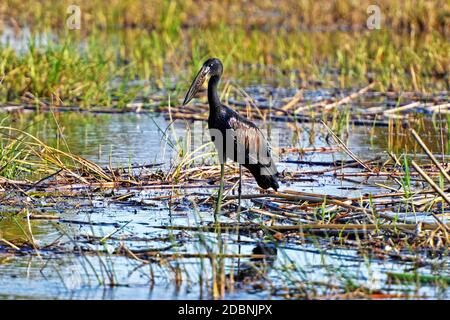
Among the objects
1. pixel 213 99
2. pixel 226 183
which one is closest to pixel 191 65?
pixel 226 183

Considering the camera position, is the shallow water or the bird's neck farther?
the bird's neck

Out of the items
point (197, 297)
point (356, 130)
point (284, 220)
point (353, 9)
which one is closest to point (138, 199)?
point (284, 220)

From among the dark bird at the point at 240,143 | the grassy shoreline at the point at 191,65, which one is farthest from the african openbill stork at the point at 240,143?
the grassy shoreline at the point at 191,65

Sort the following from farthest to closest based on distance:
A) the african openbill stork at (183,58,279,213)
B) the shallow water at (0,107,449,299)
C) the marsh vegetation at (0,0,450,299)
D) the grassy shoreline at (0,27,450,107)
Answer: the grassy shoreline at (0,27,450,107), the african openbill stork at (183,58,279,213), the marsh vegetation at (0,0,450,299), the shallow water at (0,107,449,299)

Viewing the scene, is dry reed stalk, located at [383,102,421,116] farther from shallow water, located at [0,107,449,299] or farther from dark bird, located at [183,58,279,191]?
dark bird, located at [183,58,279,191]

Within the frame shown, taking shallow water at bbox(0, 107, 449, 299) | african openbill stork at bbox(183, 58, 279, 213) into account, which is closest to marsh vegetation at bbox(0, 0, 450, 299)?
shallow water at bbox(0, 107, 449, 299)

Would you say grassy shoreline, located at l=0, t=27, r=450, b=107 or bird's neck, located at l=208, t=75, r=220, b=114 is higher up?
grassy shoreline, located at l=0, t=27, r=450, b=107

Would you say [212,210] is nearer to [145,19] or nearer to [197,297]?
[197,297]

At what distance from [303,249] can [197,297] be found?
43.6 inches

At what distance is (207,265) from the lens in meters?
6.00

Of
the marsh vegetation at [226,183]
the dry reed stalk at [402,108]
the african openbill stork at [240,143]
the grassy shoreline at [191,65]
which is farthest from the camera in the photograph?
the grassy shoreline at [191,65]

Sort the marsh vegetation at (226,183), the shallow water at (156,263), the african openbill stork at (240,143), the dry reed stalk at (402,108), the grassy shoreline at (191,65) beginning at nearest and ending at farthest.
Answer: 1. the shallow water at (156,263)
2. the marsh vegetation at (226,183)
3. the african openbill stork at (240,143)
4. the dry reed stalk at (402,108)
5. the grassy shoreline at (191,65)

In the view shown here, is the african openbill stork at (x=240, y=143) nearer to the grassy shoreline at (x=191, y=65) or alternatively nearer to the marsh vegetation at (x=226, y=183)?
the marsh vegetation at (x=226, y=183)

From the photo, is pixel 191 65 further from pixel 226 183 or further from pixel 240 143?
pixel 240 143
